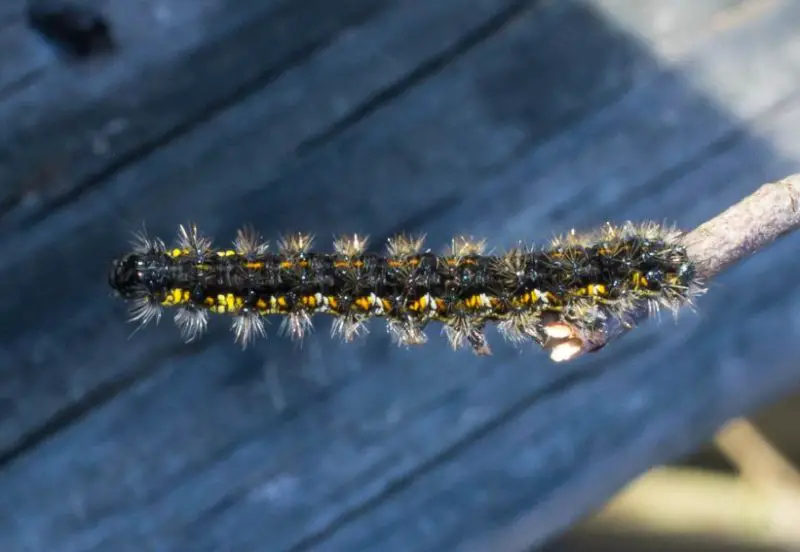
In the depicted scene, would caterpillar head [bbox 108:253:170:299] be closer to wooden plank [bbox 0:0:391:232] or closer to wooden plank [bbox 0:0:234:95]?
wooden plank [bbox 0:0:391:232]

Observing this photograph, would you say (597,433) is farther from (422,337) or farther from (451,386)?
→ (422,337)

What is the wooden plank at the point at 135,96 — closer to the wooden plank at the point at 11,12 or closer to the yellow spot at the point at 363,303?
the wooden plank at the point at 11,12

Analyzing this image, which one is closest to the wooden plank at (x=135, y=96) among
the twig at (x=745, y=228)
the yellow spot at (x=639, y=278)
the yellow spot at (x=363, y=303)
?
the yellow spot at (x=363, y=303)

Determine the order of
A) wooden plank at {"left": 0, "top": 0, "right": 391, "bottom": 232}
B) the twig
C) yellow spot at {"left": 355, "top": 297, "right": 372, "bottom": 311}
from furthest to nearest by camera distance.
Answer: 1. wooden plank at {"left": 0, "top": 0, "right": 391, "bottom": 232}
2. yellow spot at {"left": 355, "top": 297, "right": 372, "bottom": 311}
3. the twig

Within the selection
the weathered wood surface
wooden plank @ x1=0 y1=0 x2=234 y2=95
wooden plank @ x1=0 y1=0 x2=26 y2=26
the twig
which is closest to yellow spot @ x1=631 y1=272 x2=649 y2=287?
the twig

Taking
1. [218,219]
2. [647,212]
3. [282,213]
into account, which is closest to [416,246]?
[282,213]

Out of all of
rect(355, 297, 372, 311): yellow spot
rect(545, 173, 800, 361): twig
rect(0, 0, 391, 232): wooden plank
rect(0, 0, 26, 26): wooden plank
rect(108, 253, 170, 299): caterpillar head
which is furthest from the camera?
rect(0, 0, 391, 232): wooden plank
